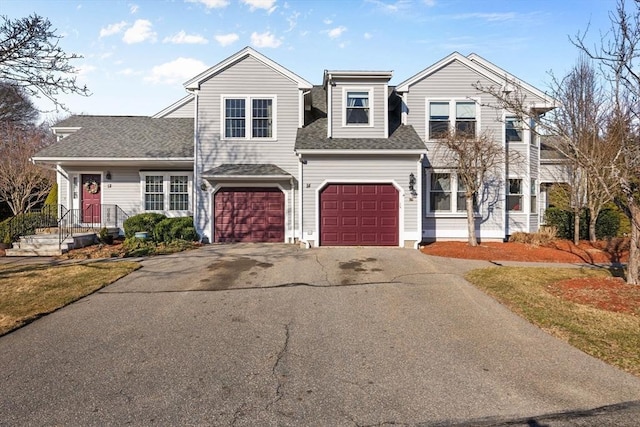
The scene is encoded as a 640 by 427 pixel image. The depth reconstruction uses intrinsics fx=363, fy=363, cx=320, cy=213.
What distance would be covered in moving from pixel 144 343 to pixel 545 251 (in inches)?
497

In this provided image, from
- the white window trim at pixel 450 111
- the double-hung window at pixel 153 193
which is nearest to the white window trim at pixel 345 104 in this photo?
the white window trim at pixel 450 111

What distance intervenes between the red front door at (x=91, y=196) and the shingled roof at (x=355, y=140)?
9408 millimetres

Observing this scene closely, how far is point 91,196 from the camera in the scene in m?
16.1

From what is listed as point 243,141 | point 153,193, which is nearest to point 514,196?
point 243,141

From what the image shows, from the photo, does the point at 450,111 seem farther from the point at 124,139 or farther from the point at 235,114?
the point at 124,139

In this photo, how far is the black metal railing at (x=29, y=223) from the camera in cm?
1302

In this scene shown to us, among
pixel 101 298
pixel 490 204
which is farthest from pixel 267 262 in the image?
pixel 490 204

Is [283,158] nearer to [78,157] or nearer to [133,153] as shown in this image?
[133,153]

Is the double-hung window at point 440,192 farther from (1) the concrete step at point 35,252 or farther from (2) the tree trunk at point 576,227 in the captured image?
(1) the concrete step at point 35,252

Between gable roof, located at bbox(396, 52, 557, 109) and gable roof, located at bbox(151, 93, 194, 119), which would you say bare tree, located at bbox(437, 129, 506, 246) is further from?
gable roof, located at bbox(151, 93, 194, 119)

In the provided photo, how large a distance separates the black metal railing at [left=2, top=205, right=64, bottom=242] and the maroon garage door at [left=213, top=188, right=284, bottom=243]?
21.4 ft

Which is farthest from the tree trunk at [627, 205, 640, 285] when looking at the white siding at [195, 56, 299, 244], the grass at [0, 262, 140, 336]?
the grass at [0, 262, 140, 336]

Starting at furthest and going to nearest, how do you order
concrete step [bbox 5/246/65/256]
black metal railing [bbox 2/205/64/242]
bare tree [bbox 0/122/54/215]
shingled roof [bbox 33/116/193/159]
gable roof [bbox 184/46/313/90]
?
bare tree [bbox 0/122/54/215] < shingled roof [bbox 33/116/193/159] < gable roof [bbox 184/46/313/90] < black metal railing [bbox 2/205/64/242] < concrete step [bbox 5/246/65/256]

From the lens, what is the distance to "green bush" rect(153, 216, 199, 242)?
1411 cm
